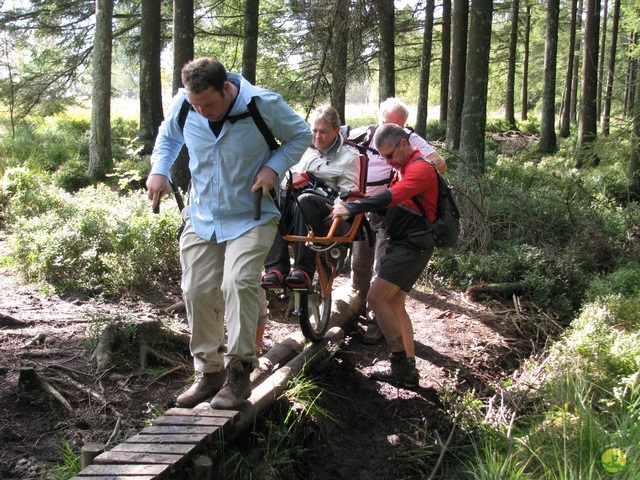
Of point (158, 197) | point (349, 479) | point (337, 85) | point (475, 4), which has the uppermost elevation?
point (475, 4)

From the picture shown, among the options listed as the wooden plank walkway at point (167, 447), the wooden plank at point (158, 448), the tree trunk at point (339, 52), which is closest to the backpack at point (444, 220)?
the wooden plank walkway at point (167, 447)

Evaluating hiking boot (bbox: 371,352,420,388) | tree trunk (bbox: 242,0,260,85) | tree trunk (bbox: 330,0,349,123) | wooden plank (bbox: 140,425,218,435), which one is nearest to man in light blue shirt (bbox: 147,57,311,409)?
wooden plank (bbox: 140,425,218,435)

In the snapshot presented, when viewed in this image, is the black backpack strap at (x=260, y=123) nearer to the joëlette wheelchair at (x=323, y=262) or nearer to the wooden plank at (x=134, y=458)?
the joëlette wheelchair at (x=323, y=262)

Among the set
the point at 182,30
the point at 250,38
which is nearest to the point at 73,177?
the point at 182,30

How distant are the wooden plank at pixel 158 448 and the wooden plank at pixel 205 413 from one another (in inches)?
15.1

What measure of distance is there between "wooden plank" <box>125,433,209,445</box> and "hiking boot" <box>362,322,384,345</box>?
9.86 feet

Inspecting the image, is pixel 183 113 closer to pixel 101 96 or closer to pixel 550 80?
pixel 101 96

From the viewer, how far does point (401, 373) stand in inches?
196

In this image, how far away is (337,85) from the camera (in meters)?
11.9

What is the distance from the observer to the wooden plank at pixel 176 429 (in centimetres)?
335

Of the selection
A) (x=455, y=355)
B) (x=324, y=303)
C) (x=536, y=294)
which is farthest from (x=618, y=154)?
(x=324, y=303)

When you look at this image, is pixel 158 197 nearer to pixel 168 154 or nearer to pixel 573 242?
pixel 168 154

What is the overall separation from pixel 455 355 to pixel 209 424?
3192 millimetres

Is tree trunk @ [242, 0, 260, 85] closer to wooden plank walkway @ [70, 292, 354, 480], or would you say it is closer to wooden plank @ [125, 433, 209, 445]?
wooden plank walkway @ [70, 292, 354, 480]
